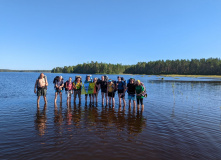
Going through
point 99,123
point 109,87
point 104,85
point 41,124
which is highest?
point 104,85

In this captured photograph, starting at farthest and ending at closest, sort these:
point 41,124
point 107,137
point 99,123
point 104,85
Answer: point 104,85, point 99,123, point 41,124, point 107,137

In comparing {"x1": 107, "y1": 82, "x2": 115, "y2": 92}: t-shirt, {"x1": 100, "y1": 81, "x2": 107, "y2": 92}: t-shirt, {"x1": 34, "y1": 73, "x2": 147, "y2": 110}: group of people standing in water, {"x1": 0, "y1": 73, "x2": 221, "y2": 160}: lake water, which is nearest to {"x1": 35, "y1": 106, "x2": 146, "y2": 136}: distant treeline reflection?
{"x1": 0, "y1": 73, "x2": 221, "y2": 160}: lake water

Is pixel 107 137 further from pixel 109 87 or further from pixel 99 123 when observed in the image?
pixel 109 87

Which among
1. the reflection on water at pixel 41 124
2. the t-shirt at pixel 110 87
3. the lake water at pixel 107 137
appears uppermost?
the t-shirt at pixel 110 87

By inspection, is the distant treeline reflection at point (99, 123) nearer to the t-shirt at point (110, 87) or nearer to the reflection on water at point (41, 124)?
the reflection on water at point (41, 124)

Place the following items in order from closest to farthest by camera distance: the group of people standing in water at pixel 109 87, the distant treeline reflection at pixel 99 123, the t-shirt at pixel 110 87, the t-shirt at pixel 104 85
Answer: the distant treeline reflection at pixel 99 123, the group of people standing in water at pixel 109 87, the t-shirt at pixel 110 87, the t-shirt at pixel 104 85

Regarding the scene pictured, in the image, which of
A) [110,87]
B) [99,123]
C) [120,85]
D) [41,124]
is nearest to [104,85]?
[110,87]

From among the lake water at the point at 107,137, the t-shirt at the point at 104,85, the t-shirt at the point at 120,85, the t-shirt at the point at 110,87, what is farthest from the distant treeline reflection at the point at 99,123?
the t-shirt at the point at 104,85

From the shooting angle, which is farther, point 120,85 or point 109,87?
point 109,87

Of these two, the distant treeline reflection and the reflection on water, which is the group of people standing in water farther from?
the reflection on water

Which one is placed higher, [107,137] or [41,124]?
[41,124]

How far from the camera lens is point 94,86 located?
1416cm

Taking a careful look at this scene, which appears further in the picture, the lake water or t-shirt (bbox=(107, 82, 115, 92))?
t-shirt (bbox=(107, 82, 115, 92))

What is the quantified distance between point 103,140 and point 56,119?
4221 mm
